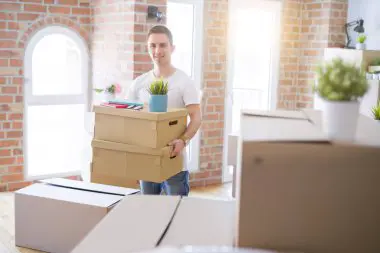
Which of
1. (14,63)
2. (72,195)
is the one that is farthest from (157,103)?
(14,63)

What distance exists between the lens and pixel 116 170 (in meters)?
2.41

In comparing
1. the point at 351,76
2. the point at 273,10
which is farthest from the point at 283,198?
the point at 273,10

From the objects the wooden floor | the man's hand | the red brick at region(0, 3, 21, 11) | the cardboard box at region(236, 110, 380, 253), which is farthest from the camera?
the red brick at region(0, 3, 21, 11)

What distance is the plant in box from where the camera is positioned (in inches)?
44.3

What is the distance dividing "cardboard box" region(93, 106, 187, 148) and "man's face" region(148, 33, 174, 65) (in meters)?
0.39

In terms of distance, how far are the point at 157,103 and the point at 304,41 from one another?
3.48 m

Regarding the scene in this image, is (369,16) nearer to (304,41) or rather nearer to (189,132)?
(304,41)

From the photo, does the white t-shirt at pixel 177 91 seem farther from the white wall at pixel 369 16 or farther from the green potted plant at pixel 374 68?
the white wall at pixel 369 16

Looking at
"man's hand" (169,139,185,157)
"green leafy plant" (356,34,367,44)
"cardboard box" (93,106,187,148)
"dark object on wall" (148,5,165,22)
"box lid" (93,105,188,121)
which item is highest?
"dark object on wall" (148,5,165,22)

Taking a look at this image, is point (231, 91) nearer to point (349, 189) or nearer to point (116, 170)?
point (116, 170)

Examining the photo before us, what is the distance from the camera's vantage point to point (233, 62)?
5.05 metres

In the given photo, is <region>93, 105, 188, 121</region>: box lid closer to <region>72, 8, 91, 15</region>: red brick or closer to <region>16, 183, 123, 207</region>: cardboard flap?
<region>16, 183, 123, 207</region>: cardboard flap

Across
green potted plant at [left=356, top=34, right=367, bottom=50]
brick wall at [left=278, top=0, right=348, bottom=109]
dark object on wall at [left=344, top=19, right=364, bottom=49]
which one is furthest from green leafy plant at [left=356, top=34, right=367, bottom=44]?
brick wall at [left=278, top=0, right=348, bottom=109]

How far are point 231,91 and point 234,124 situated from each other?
0.35 meters
